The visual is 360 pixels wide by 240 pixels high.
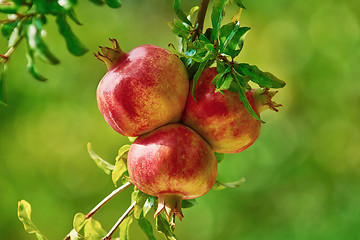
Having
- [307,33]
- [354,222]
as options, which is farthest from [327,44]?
[354,222]

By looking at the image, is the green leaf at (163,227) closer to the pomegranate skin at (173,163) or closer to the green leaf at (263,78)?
the pomegranate skin at (173,163)

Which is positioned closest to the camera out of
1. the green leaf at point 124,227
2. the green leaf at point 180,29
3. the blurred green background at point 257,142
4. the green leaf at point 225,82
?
the green leaf at point 225,82

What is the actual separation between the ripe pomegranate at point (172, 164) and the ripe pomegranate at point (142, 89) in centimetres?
3

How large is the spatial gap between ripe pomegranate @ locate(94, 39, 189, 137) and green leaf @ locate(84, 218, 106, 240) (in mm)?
246

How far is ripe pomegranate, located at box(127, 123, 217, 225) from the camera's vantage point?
2.11 feet

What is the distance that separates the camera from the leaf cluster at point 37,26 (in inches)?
19.5

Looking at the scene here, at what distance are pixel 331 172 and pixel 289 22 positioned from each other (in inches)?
45.5

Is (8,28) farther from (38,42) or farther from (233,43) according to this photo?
(233,43)

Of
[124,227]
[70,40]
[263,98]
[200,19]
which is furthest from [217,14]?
[124,227]

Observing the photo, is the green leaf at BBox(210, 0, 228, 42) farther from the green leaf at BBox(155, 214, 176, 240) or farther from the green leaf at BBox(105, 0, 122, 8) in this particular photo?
the green leaf at BBox(155, 214, 176, 240)

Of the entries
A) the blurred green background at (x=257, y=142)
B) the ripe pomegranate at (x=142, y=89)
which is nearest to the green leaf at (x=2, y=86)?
the ripe pomegranate at (x=142, y=89)

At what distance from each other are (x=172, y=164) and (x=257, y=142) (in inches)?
101

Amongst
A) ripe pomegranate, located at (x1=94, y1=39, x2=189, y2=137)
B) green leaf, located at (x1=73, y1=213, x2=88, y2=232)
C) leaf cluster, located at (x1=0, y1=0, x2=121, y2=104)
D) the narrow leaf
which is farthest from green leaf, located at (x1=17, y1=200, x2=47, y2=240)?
leaf cluster, located at (x1=0, y1=0, x2=121, y2=104)

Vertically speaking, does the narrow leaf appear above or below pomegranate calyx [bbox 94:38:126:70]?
below
